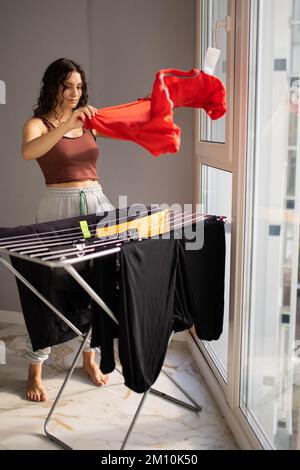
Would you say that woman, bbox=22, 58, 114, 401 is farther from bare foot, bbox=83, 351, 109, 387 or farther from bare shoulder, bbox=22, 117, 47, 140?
bare foot, bbox=83, 351, 109, 387

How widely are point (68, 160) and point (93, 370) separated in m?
1.10

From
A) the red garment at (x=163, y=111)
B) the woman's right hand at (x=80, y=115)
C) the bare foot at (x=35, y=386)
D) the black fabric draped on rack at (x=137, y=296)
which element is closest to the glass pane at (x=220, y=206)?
the black fabric draped on rack at (x=137, y=296)

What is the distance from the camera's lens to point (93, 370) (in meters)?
2.82

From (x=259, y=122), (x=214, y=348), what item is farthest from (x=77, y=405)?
(x=259, y=122)

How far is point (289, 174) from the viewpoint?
71.0 inches

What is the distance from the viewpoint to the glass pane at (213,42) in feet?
8.06

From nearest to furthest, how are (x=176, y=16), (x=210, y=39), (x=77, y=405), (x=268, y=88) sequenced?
(x=268, y=88)
(x=77, y=405)
(x=210, y=39)
(x=176, y=16)

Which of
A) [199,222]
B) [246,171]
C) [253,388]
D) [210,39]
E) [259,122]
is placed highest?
[210,39]

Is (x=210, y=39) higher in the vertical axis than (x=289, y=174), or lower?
higher

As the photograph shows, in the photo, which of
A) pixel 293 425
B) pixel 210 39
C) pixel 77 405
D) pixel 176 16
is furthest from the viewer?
pixel 176 16

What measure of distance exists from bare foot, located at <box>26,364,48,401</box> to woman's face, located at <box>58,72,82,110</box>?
1284 millimetres

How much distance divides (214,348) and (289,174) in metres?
1.33
